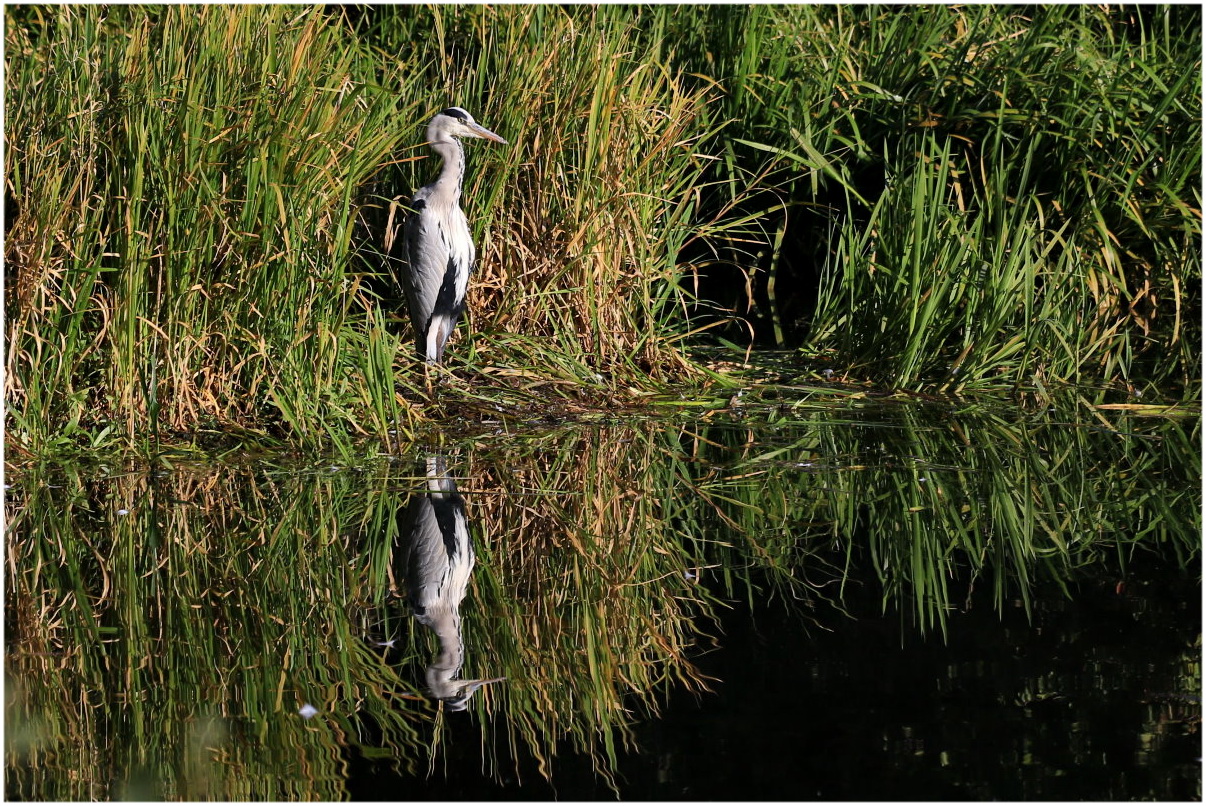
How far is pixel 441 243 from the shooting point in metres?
5.71

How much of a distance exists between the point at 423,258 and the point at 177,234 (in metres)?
0.97

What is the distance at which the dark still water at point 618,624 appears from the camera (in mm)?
2830

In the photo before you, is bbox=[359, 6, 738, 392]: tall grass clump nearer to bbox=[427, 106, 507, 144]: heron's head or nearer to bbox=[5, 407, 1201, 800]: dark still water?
bbox=[427, 106, 507, 144]: heron's head

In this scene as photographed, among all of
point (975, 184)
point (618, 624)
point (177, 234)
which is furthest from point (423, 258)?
point (975, 184)

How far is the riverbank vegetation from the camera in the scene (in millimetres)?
4984

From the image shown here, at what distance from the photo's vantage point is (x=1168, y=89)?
6766mm

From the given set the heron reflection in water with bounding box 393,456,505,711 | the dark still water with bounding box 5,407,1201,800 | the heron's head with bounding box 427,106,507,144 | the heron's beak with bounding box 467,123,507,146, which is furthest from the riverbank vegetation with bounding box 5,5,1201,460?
the heron reflection in water with bounding box 393,456,505,711

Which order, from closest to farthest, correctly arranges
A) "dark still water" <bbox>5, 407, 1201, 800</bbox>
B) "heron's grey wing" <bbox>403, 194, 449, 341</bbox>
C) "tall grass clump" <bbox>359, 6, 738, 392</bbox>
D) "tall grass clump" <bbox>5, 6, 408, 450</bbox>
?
"dark still water" <bbox>5, 407, 1201, 800</bbox> < "tall grass clump" <bbox>5, 6, 408, 450</bbox> < "heron's grey wing" <bbox>403, 194, 449, 341</bbox> < "tall grass clump" <bbox>359, 6, 738, 392</bbox>

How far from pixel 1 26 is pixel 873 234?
352cm

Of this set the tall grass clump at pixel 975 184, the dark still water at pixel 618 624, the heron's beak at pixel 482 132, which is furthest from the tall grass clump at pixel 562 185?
→ the dark still water at pixel 618 624

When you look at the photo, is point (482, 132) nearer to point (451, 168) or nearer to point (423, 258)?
point (451, 168)

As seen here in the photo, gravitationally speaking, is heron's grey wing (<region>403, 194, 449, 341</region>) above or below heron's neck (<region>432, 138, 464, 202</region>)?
below

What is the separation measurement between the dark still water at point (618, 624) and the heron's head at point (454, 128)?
1145mm

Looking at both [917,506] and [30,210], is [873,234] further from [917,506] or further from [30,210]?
[30,210]
